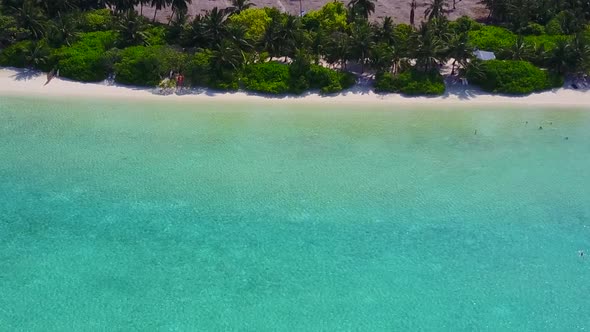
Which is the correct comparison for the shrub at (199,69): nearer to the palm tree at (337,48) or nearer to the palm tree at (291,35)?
the palm tree at (291,35)

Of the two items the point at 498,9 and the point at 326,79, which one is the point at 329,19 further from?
the point at 498,9

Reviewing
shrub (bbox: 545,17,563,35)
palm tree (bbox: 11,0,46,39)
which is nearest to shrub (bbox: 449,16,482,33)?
shrub (bbox: 545,17,563,35)

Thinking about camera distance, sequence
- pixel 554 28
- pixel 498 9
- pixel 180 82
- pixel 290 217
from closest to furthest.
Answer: pixel 290 217 → pixel 180 82 → pixel 554 28 → pixel 498 9

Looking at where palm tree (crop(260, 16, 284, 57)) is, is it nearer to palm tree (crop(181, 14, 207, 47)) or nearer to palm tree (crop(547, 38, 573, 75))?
palm tree (crop(181, 14, 207, 47))

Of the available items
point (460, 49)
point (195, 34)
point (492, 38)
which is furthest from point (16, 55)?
point (492, 38)

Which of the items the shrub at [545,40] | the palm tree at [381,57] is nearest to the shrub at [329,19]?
the palm tree at [381,57]

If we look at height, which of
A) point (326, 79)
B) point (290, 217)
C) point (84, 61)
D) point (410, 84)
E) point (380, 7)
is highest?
point (380, 7)
